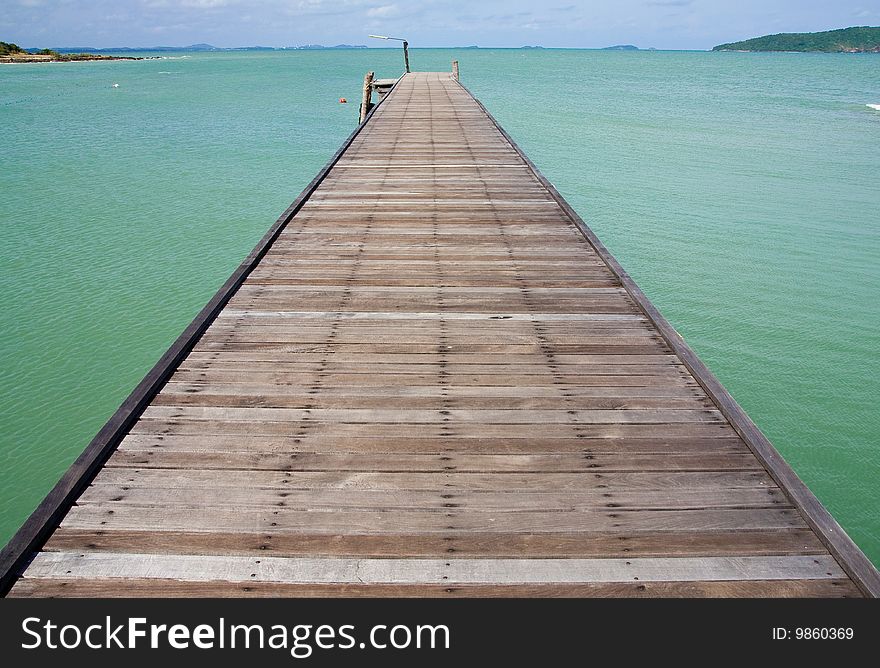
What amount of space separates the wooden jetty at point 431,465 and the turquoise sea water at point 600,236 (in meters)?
3.14

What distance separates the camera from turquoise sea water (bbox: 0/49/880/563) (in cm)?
760

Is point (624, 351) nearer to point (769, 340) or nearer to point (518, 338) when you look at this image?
point (518, 338)

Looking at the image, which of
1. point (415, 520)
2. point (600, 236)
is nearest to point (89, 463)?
point (415, 520)

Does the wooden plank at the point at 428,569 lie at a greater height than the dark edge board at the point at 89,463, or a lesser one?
lesser

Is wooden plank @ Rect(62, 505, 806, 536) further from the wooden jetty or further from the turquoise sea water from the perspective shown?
the turquoise sea water

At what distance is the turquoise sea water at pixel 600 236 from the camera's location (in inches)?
299

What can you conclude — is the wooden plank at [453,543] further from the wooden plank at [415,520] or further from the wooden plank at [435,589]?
the wooden plank at [435,589]

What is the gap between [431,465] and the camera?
368cm

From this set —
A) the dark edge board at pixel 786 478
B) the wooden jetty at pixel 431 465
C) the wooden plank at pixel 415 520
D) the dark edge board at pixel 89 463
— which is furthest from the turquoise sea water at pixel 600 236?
the wooden plank at pixel 415 520

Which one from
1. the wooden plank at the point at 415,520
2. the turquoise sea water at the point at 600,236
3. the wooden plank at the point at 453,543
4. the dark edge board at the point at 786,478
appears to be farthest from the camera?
the turquoise sea water at the point at 600,236

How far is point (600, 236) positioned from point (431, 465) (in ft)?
38.9

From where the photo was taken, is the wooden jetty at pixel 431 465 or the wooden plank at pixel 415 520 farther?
the wooden plank at pixel 415 520

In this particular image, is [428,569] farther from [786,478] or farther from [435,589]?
[786,478]

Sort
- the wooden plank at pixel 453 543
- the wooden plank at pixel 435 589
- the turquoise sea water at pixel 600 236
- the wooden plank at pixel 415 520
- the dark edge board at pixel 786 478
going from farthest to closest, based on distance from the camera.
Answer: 1. the turquoise sea water at pixel 600 236
2. the wooden plank at pixel 415 520
3. the wooden plank at pixel 453 543
4. the dark edge board at pixel 786 478
5. the wooden plank at pixel 435 589
